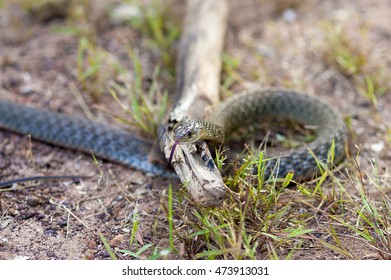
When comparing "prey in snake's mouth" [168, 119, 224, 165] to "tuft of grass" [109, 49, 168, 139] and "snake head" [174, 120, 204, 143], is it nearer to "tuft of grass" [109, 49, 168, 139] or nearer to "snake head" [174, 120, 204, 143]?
"snake head" [174, 120, 204, 143]

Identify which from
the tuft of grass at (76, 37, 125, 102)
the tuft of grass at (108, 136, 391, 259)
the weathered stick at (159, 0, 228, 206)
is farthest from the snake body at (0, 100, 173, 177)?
the tuft of grass at (108, 136, 391, 259)

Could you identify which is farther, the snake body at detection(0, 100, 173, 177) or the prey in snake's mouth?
the snake body at detection(0, 100, 173, 177)

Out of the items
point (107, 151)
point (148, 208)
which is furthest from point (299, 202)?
point (107, 151)

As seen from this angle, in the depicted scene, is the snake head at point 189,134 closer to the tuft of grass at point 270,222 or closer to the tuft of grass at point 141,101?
the tuft of grass at point 270,222

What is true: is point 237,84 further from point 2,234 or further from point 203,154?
point 2,234

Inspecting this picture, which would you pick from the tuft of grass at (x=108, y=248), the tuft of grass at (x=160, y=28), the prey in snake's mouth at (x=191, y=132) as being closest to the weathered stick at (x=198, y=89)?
the prey in snake's mouth at (x=191, y=132)

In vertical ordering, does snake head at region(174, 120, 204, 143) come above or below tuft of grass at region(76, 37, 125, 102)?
above
